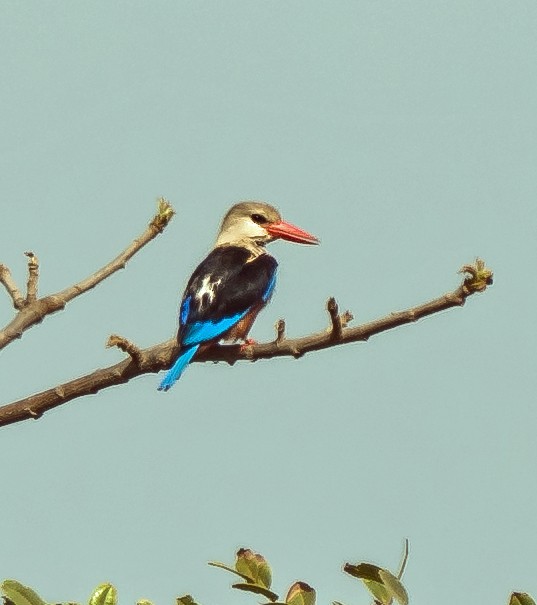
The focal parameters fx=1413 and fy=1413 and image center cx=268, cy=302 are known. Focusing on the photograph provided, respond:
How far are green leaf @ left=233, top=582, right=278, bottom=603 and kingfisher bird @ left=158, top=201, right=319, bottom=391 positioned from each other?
3101mm

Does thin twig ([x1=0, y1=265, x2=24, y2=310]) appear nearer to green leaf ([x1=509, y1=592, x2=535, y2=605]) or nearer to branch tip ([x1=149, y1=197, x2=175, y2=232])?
branch tip ([x1=149, y1=197, x2=175, y2=232])

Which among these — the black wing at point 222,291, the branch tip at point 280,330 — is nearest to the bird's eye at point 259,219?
the black wing at point 222,291

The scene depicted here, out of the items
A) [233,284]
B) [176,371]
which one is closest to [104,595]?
[176,371]

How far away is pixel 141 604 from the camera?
315 cm

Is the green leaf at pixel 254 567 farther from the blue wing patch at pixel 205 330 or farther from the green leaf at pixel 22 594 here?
the blue wing patch at pixel 205 330

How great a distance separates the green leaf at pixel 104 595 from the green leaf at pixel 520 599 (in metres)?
0.90

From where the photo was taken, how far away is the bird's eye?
8.55 metres

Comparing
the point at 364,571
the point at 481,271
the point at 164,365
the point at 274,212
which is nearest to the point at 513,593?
the point at 364,571

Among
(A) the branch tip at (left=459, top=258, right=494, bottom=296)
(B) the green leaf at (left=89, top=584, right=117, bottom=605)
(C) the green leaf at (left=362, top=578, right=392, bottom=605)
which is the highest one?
(A) the branch tip at (left=459, top=258, right=494, bottom=296)

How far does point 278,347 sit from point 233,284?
8.50 feet

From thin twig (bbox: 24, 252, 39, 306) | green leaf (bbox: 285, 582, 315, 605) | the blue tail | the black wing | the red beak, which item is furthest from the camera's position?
the red beak

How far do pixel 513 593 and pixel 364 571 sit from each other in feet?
1.10

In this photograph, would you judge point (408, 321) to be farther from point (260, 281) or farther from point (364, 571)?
point (260, 281)

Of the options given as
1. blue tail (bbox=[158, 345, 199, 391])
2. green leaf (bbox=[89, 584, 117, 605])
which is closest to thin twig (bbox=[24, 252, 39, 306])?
blue tail (bbox=[158, 345, 199, 391])
